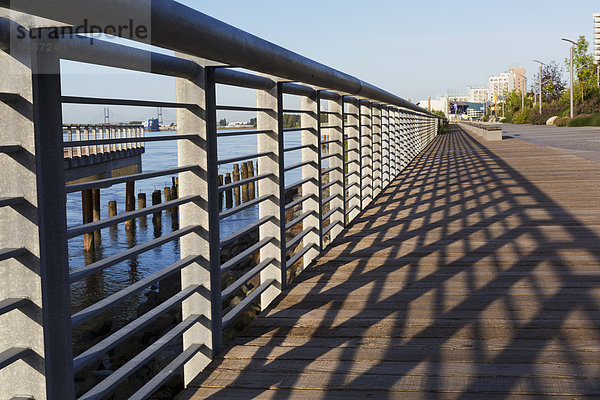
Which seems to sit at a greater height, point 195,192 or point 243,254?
point 195,192

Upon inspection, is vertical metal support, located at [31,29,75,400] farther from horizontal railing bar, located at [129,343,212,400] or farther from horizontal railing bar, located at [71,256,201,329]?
horizontal railing bar, located at [129,343,212,400]

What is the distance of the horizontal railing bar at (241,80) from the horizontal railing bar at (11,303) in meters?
1.59

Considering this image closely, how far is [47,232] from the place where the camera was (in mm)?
1776

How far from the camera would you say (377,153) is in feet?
29.5

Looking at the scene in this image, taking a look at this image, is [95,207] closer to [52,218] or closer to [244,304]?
[244,304]

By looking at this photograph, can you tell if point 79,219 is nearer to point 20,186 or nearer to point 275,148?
point 275,148

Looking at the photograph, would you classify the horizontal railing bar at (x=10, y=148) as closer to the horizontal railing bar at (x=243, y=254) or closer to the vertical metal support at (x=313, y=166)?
the horizontal railing bar at (x=243, y=254)

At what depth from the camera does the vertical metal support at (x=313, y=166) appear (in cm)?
505

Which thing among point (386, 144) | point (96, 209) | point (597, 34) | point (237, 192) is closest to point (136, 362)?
point (386, 144)

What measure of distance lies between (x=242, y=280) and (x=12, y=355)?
1838 millimetres

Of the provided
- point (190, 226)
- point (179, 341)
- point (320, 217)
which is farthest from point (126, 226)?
point (190, 226)

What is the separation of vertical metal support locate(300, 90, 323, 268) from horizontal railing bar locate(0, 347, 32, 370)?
3330 millimetres

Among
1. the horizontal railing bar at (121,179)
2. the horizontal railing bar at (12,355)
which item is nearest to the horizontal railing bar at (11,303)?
the horizontal railing bar at (12,355)

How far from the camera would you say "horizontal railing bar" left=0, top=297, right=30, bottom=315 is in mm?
1649
